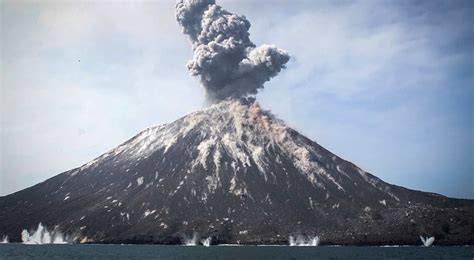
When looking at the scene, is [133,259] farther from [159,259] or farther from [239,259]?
[239,259]

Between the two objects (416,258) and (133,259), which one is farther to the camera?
(416,258)

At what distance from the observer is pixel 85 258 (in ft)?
432

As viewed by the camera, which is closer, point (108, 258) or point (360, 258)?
point (108, 258)

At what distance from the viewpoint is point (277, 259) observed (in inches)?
5246

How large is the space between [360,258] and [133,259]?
6054 cm

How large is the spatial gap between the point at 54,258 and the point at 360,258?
264 feet

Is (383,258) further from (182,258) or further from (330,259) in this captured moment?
(182,258)

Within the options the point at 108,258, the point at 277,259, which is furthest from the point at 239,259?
the point at 108,258

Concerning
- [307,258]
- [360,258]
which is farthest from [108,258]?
[360,258]

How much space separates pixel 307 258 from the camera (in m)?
136

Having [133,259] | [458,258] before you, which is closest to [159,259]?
[133,259]

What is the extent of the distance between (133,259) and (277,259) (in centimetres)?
3697

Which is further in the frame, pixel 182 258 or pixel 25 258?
pixel 182 258

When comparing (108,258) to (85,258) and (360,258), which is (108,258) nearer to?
(85,258)
